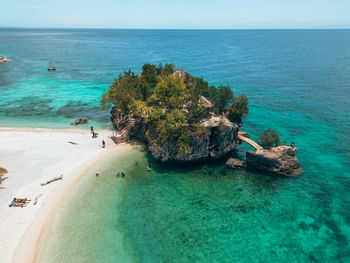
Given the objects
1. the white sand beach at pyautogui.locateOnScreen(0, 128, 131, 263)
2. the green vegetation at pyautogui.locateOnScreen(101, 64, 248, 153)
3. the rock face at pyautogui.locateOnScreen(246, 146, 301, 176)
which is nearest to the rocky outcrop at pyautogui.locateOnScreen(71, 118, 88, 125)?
the white sand beach at pyautogui.locateOnScreen(0, 128, 131, 263)

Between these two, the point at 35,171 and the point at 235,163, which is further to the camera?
the point at 235,163

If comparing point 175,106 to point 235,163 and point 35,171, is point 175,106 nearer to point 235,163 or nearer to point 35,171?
point 235,163

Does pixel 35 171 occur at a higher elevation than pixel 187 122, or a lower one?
lower

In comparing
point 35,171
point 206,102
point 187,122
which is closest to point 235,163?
point 187,122

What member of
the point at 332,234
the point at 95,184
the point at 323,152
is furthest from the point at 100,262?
the point at 323,152

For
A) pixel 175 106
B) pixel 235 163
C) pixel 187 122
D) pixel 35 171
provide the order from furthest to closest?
pixel 175 106
pixel 235 163
pixel 187 122
pixel 35 171

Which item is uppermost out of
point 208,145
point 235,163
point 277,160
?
point 208,145

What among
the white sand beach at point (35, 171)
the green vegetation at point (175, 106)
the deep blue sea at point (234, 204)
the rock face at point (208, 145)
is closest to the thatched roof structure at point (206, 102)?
the green vegetation at point (175, 106)

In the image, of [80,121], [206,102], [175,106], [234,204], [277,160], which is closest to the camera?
[234,204]
